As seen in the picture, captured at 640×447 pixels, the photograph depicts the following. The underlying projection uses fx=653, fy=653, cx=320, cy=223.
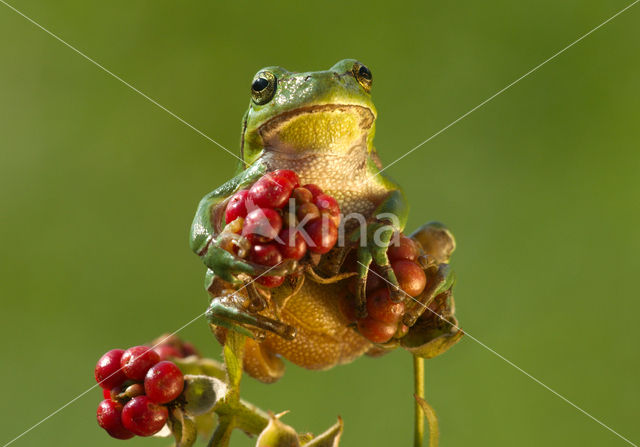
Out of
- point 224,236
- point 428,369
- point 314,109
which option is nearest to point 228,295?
point 224,236

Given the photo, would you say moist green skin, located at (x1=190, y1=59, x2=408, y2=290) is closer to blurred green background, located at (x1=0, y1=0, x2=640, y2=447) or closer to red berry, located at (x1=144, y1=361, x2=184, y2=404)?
red berry, located at (x1=144, y1=361, x2=184, y2=404)

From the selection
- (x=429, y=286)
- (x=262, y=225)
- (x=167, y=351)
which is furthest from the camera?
(x=167, y=351)

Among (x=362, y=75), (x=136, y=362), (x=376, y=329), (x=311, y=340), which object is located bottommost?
(x=136, y=362)

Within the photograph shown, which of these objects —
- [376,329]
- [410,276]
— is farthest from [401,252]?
[376,329]

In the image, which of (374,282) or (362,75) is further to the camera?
(362,75)

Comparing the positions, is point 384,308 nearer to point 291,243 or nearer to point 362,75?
point 291,243

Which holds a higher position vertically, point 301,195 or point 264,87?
point 264,87

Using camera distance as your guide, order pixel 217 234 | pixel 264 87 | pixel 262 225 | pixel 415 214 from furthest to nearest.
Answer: pixel 415 214
pixel 264 87
pixel 217 234
pixel 262 225

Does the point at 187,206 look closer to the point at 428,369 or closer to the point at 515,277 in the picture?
the point at 428,369

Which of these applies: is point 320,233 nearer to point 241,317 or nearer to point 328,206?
point 328,206
